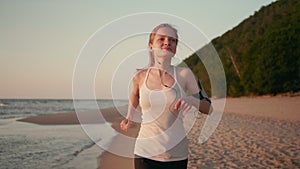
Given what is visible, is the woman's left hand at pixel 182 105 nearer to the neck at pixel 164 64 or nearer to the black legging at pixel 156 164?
the neck at pixel 164 64

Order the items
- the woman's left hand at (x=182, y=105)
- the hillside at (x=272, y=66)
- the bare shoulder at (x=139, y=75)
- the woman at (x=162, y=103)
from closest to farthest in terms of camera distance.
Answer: the woman's left hand at (x=182, y=105) < the woman at (x=162, y=103) < the bare shoulder at (x=139, y=75) < the hillside at (x=272, y=66)

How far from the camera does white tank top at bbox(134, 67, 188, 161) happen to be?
2.41 metres

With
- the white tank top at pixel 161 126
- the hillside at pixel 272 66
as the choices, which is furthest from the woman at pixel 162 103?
the hillside at pixel 272 66

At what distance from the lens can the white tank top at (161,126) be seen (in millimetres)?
2406

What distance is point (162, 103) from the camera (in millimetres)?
2402

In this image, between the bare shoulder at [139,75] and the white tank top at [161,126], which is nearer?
the white tank top at [161,126]

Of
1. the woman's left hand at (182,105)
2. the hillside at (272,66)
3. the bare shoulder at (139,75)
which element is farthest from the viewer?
the hillside at (272,66)

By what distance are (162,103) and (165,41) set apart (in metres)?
0.42

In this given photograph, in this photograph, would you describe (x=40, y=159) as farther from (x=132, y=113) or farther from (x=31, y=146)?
(x=132, y=113)

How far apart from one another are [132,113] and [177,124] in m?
0.36

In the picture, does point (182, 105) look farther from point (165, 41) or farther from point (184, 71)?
point (165, 41)

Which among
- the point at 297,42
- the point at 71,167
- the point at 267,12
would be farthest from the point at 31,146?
the point at 267,12

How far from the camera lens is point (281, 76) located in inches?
1583

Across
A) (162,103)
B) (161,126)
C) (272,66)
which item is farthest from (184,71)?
(272,66)
